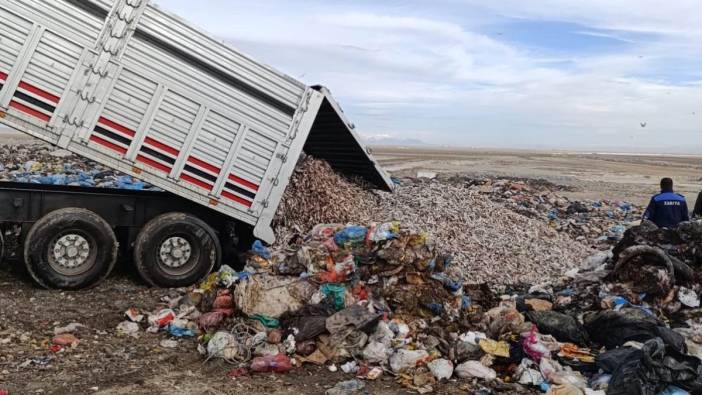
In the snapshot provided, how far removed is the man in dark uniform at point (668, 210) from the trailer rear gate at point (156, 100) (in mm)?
5028

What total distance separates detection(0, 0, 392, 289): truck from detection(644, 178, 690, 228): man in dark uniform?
5093mm

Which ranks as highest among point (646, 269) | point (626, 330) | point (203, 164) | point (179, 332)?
point (646, 269)

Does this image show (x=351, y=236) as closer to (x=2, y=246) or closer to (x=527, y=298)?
(x=527, y=298)

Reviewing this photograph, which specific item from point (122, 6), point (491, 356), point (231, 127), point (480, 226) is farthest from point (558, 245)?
point (122, 6)

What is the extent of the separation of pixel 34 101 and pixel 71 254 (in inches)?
65.2

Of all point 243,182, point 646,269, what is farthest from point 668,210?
point 243,182

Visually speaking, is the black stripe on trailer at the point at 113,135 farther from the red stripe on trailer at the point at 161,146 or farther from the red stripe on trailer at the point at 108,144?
the red stripe on trailer at the point at 161,146

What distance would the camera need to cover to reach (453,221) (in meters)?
9.54

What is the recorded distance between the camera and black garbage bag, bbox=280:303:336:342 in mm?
5562

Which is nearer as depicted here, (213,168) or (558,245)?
(213,168)

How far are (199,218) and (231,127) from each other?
1.22 meters

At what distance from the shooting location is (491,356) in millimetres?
5477

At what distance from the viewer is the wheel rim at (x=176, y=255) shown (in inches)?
278

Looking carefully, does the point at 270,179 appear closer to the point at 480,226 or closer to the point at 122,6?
the point at 122,6
